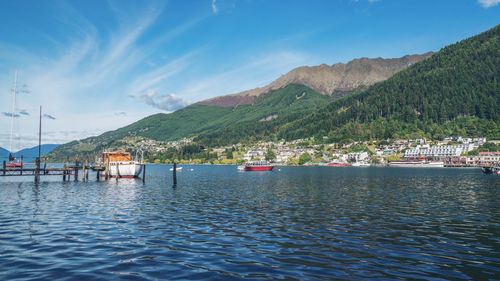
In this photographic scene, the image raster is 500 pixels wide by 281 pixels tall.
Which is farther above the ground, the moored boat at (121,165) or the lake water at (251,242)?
the moored boat at (121,165)

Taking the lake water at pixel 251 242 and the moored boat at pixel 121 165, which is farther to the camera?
the moored boat at pixel 121 165

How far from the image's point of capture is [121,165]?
109 meters

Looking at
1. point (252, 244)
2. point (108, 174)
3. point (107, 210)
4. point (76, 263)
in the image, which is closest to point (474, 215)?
point (252, 244)

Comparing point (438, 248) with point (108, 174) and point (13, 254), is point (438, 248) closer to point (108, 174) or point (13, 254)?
point (13, 254)

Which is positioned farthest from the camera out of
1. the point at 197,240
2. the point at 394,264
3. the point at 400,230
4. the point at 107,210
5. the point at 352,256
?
the point at 107,210

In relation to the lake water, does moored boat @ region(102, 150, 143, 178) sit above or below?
above

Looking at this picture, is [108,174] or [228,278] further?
[108,174]

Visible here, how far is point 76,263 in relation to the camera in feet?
67.6

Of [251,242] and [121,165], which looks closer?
[251,242]

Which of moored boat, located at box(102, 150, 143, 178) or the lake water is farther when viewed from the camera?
moored boat, located at box(102, 150, 143, 178)

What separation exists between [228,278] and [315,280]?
413 cm

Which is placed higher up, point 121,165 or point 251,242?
point 121,165

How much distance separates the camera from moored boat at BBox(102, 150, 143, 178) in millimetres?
108938

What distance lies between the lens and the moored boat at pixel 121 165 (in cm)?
10894
